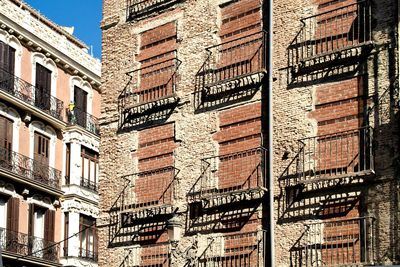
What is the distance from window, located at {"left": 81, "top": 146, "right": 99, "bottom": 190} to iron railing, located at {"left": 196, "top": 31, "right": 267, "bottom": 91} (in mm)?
19901

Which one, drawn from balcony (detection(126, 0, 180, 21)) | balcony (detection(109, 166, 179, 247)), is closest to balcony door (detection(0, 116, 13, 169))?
balcony (detection(126, 0, 180, 21))

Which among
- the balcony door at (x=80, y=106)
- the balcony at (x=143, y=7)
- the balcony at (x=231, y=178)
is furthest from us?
the balcony door at (x=80, y=106)

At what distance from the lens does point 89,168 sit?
4222 centimetres

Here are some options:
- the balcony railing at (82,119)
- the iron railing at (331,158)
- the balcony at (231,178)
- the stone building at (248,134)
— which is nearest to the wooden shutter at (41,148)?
the balcony railing at (82,119)

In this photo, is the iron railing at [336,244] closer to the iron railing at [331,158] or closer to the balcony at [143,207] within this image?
the iron railing at [331,158]

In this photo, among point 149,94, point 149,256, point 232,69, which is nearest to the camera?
point 232,69

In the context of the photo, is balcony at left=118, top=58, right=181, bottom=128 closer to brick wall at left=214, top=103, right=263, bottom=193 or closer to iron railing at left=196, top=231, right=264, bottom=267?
brick wall at left=214, top=103, right=263, bottom=193

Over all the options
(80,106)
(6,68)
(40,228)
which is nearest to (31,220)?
(40,228)

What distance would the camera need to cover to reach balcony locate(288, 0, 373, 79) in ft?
65.0

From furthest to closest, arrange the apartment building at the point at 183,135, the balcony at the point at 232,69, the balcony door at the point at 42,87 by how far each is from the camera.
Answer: the balcony door at the point at 42,87 → the balcony at the point at 232,69 → the apartment building at the point at 183,135

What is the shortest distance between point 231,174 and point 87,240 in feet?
67.1

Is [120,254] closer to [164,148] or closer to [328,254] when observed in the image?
[164,148]

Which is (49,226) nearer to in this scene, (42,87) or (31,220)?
(31,220)

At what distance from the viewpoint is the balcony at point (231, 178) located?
2077cm
